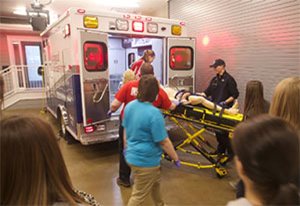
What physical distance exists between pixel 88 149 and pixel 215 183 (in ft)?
8.39

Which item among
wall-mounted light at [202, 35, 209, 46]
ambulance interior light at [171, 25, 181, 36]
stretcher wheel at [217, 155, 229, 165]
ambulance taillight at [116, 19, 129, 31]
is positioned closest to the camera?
stretcher wheel at [217, 155, 229, 165]

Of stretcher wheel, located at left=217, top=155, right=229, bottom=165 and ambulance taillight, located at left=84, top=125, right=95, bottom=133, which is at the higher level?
ambulance taillight, located at left=84, top=125, right=95, bottom=133

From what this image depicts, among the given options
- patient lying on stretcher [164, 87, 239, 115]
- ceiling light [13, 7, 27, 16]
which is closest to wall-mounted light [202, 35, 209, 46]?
patient lying on stretcher [164, 87, 239, 115]

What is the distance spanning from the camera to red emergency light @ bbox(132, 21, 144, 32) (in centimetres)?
407

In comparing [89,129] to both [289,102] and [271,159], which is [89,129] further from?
[271,159]

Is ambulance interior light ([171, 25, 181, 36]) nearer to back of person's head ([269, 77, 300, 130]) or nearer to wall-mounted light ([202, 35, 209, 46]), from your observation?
wall-mounted light ([202, 35, 209, 46])

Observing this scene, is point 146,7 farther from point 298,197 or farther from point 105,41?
point 298,197

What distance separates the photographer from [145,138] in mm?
2043

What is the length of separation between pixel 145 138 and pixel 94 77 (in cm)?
195

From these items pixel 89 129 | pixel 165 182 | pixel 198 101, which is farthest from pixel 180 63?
pixel 165 182

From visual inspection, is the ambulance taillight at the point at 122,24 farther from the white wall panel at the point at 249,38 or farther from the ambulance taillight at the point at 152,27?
the white wall panel at the point at 249,38

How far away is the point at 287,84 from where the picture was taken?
1.51m

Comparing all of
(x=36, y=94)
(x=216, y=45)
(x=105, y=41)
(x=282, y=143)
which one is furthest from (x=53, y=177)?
(x=36, y=94)

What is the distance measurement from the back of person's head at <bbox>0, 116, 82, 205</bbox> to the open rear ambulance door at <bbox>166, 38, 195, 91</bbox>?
12.7 ft
